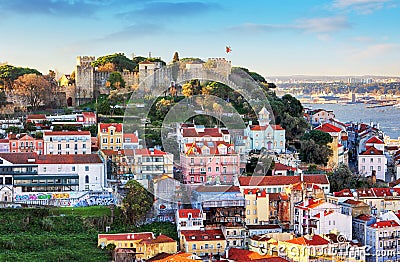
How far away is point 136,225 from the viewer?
17.6 meters

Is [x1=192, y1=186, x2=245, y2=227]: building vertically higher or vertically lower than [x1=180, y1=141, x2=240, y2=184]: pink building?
lower

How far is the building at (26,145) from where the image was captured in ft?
70.6

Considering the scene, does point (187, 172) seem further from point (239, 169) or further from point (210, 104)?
point (210, 104)

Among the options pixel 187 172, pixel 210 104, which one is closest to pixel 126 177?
pixel 187 172

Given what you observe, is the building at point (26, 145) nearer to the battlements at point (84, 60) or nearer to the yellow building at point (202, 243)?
the yellow building at point (202, 243)

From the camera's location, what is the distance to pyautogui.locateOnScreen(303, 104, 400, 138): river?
1982 inches

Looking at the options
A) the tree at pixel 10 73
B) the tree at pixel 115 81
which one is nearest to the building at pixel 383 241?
the tree at pixel 115 81

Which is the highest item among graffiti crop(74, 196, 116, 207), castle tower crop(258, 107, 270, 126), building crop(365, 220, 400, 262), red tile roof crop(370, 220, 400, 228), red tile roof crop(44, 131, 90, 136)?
castle tower crop(258, 107, 270, 126)

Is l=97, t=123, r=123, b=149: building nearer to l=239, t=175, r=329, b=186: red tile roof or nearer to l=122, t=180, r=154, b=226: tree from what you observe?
l=122, t=180, r=154, b=226: tree

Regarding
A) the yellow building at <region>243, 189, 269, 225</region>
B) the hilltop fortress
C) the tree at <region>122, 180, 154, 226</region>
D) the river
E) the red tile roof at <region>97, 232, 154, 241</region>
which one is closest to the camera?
the red tile roof at <region>97, 232, 154, 241</region>

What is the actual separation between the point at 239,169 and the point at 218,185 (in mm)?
1291

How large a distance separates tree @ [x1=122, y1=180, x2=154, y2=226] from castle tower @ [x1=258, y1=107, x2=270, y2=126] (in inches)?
279

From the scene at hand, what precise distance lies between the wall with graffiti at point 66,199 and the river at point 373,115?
28.1 m

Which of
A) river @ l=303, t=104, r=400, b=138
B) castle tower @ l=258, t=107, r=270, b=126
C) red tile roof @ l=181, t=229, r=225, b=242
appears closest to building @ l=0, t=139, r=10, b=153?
red tile roof @ l=181, t=229, r=225, b=242
